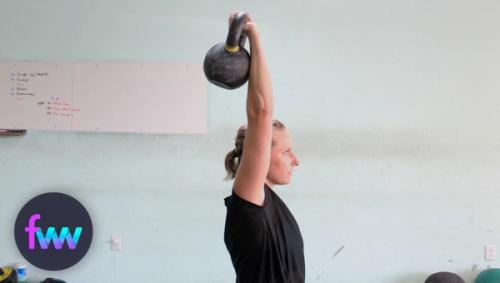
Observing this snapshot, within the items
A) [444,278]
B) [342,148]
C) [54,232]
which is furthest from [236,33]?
[54,232]

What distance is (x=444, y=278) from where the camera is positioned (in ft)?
6.46

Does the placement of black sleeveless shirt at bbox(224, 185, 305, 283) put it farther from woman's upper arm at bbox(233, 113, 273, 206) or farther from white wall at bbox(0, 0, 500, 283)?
white wall at bbox(0, 0, 500, 283)

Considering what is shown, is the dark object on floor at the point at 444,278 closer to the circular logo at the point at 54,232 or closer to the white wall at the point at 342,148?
the white wall at the point at 342,148

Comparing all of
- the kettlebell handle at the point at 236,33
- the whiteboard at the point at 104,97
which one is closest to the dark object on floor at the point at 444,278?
the whiteboard at the point at 104,97

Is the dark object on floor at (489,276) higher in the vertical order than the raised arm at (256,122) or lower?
lower

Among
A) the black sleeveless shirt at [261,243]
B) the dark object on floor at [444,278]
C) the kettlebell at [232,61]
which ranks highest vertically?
the kettlebell at [232,61]

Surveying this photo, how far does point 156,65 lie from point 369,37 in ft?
3.78

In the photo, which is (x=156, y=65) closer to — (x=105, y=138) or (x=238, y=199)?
(x=105, y=138)

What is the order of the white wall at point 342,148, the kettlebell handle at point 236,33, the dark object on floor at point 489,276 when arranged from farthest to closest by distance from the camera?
the white wall at point 342,148, the dark object on floor at point 489,276, the kettlebell handle at point 236,33

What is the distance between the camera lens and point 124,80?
7.18ft

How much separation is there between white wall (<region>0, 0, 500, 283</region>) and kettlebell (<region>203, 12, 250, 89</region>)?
1349 mm

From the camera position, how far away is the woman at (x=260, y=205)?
2.48 feet

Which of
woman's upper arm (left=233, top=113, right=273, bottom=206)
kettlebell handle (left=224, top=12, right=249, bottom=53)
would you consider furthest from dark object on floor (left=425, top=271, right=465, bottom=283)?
kettlebell handle (left=224, top=12, right=249, bottom=53)

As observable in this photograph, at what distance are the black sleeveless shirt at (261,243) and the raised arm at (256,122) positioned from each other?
48 millimetres
